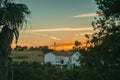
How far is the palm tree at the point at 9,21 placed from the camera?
547 inches

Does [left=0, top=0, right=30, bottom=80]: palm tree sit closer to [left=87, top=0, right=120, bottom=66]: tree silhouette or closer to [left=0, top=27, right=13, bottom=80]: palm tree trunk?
Result: [left=0, top=27, right=13, bottom=80]: palm tree trunk

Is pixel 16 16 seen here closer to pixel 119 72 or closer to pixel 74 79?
pixel 119 72

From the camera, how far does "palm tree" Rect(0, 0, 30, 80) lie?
13.9m

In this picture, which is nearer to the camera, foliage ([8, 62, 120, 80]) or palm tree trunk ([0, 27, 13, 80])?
palm tree trunk ([0, 27, 13, 80])

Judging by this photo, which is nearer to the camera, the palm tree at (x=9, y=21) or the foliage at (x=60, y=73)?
the palm tree at (x=9, y=21)

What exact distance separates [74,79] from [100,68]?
17.8m

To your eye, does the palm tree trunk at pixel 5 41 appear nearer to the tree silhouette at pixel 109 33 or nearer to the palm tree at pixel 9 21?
the palm tree at pixel 9 21

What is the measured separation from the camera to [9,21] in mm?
14109

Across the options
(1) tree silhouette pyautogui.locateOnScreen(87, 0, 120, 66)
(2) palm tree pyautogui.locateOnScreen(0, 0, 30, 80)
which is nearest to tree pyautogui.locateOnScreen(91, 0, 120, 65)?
(1) tree silhouette pyautogui.locateOnScreen(87, 0, 120, 66)

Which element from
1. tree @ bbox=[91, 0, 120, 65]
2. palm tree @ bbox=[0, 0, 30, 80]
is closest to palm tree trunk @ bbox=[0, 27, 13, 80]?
palm tree @ bbox=[0, 0, 30, 80]

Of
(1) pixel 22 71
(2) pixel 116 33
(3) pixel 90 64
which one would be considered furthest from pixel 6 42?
(1) pixel 22 71

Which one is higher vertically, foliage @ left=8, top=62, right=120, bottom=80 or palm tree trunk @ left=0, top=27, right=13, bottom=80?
palm tree trunk @ left=0, top=27, right=13, bottom=80

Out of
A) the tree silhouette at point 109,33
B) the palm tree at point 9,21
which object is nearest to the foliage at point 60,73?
the tree silhouette at point 109,33

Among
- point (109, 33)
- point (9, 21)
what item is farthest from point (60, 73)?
point (9, 21)
